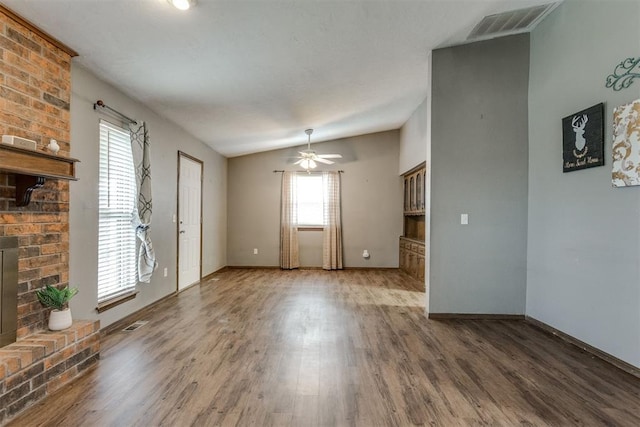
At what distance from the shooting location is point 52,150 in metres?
2.33

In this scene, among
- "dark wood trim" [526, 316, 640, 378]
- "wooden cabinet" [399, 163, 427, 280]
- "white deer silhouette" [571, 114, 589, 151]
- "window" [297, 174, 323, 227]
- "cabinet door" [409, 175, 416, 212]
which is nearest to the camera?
"dark wood trim" [526, 316, 640, 378]

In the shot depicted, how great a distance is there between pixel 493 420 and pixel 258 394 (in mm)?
1400

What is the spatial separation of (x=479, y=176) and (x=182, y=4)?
3283 mm

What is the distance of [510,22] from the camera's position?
3.43 meters

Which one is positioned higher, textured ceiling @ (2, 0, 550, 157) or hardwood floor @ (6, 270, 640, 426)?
textured ceiling @ (2, 0, 550, 157)

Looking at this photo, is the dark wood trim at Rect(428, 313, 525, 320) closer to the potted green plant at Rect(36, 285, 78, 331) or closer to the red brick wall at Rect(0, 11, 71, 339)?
the potted green plant at Rect(36, 285, 78, 331)

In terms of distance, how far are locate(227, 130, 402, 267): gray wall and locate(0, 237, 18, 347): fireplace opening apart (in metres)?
5.01

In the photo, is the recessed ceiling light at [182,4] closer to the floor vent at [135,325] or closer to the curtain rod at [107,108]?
the curtain rod at [107,108]

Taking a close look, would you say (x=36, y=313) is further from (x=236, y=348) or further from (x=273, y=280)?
(x=273, y=280)

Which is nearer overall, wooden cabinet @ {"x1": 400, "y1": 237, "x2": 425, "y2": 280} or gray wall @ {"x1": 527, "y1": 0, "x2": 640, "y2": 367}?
gray wall @ {"x1": 527, "y1": 0, "x2": 640, "y2": 367}

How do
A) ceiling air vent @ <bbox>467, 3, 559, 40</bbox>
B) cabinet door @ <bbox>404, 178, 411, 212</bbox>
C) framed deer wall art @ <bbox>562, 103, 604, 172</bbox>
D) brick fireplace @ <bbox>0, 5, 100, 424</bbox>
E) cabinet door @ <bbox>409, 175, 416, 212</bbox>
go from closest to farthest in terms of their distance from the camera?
brick fireplace @ <bbox>0, 5, 100, 424</bbox>, framed deer wall art @ <bbox>562, 103, 604, 172</bbox>, ceiling air vent @ <bbox>467, 3, 559, 40</bbox>, cabinet door @ <bbox>409, 175, 416, 212</bbox>, cabinet door @ <bbox>404, 178, 411, 212</bbox>

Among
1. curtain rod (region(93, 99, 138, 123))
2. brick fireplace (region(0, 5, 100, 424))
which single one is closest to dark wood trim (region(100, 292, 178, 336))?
brick fireplace (region(0, 5, 100, 424))

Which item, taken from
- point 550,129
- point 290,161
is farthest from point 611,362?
point 290,161

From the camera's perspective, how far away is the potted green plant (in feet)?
7.79
